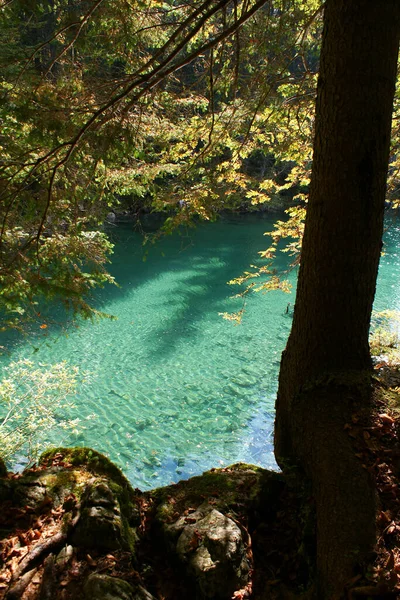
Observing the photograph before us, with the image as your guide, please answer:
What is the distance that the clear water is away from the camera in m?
6.57

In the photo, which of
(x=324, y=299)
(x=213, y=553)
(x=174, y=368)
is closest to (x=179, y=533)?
(x=213, y=553)

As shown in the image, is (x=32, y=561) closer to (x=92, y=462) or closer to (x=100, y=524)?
(x=100, y=524)

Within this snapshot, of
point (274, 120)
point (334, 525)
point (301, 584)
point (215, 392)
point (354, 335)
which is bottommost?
point (215, 392)

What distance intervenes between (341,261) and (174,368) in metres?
7.11

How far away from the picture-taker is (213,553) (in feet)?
5.89

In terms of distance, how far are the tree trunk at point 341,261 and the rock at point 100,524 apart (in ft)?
3.18

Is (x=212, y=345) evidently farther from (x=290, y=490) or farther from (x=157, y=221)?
(x=157, y=221)

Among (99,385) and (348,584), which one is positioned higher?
(348,584)

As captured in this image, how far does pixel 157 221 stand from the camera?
21.9 m

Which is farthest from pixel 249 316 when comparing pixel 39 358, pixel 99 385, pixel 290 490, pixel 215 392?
pixel 290 490

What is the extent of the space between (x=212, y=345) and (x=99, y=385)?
10.7 feet

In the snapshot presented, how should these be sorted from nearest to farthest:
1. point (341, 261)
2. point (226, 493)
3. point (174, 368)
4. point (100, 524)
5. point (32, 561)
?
point (32, 561) → point (100, 524) → point (226, 493) → point (341, 261) → point (174, 368)

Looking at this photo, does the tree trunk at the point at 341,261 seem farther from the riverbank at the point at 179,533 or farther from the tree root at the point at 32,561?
the tree root at the point at 32,561

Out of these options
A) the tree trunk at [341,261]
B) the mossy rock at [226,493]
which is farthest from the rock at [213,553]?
the tree trunk at [341,261]
